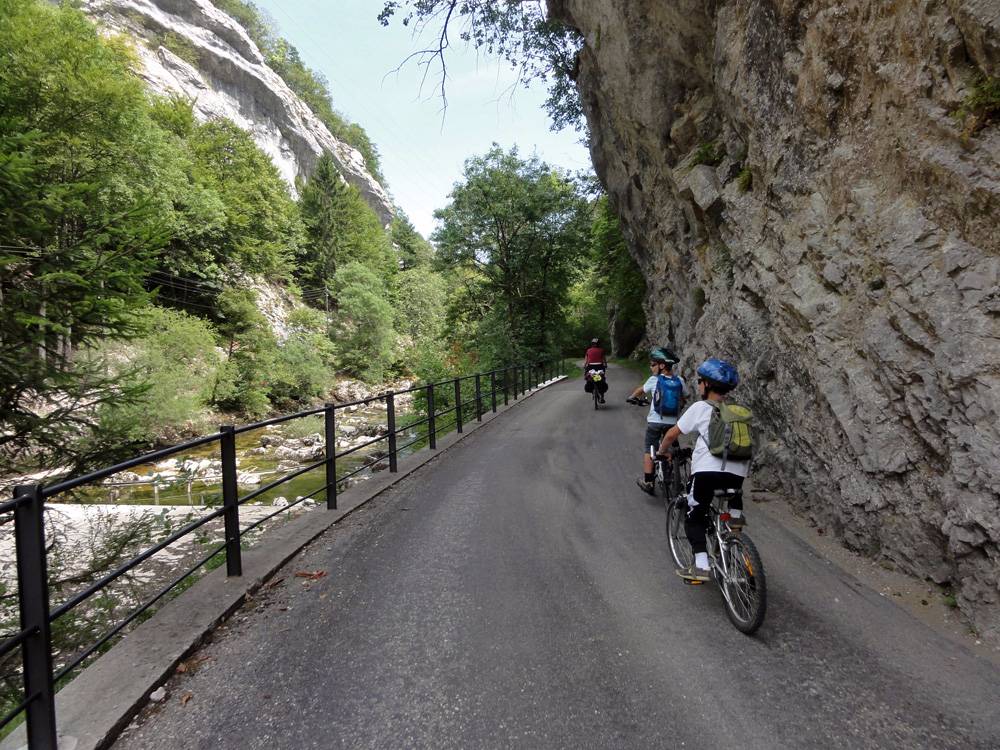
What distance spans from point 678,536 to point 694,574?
519mm

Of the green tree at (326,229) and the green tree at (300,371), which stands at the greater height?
the green tree at (326,229)

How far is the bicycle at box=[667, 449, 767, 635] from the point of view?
3.10m

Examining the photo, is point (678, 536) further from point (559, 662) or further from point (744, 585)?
point (559, 662)

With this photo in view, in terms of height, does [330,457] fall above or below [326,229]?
below

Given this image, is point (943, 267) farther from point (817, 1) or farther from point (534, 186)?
point (534, 186)

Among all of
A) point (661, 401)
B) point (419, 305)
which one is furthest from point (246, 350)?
point (661, 401)

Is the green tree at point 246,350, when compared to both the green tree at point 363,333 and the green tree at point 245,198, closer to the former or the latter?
the green tree at point 245,198

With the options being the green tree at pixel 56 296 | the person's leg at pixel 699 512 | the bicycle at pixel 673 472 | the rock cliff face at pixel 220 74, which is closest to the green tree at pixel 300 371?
the green tree at pixel 56 296

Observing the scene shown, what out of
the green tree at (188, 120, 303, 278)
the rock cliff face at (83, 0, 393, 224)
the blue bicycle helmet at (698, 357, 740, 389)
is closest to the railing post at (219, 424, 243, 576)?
the blue bicycle helmet at (698, 357, 740, 389)

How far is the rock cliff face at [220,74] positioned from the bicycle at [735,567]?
56988 mm

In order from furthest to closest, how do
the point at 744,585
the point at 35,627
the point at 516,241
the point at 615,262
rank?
the point at 516,241, the point at 615,262, the point at 744,585, the point at 35,627

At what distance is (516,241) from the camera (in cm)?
3041

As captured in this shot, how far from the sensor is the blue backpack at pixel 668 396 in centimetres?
632

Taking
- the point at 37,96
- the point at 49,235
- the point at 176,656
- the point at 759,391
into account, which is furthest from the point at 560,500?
the point at 37,96
